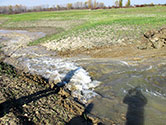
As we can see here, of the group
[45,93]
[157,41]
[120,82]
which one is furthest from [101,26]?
[45,93]

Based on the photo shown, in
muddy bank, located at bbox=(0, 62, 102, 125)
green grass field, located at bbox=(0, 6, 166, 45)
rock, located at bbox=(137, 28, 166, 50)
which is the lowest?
muddy bank, located at bbox=(0, 62, 102, 125)

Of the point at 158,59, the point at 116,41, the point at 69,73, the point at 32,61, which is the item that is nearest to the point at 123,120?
the point at 69,73

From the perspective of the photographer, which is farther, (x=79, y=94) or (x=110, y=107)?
(x=79, y=94)

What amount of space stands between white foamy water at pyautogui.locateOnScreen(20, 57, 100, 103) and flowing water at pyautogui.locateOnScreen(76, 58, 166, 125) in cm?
37

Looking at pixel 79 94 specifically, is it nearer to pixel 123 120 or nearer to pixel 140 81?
pixel 123 120

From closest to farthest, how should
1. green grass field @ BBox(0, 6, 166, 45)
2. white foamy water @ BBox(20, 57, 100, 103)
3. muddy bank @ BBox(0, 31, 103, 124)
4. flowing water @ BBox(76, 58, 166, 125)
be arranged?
muddy bank @ BBox(0, 31, 103, 124) → flowing water @ BBox(76, 58, 166, 125) → white foamy water @ BBox(20, 57, 100, 103) → green grass field @ BBox(0, 6, 166, 45)

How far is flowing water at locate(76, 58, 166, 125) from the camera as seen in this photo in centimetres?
470

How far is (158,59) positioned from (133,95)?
4.20 m

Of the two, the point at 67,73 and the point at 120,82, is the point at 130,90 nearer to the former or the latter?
the point at 120,82

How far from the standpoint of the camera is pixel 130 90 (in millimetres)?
6051

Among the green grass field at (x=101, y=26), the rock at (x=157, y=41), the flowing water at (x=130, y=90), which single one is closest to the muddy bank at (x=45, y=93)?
the flowing water at (x=130, y=90)

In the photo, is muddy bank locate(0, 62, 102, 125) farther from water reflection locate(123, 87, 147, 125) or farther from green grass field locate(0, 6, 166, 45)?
green grass field locate(0, 6, 166, 45)

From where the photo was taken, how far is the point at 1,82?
6.42 m

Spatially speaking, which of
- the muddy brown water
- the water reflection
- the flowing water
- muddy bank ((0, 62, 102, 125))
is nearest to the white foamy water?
the muddy brown water
